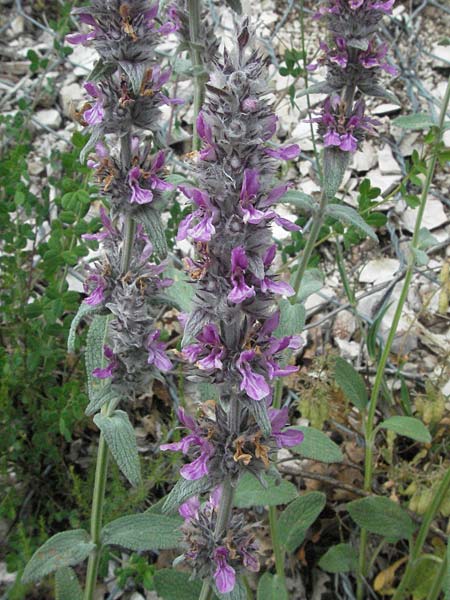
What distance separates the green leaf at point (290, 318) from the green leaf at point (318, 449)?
362 mm

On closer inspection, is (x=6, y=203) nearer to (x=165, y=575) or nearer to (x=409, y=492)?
(x=165, y=575)

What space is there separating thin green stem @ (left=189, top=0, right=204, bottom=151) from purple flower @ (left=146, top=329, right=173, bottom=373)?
0.74 m

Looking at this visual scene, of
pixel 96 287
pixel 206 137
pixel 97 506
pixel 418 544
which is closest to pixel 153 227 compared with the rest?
pixel 96 287

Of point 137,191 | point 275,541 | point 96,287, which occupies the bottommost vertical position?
point 275,541

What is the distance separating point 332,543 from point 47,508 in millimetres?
1246

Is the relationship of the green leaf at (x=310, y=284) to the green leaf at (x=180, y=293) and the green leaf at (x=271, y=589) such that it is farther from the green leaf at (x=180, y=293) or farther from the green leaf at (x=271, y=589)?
the green leaf at (x=271, y=589)

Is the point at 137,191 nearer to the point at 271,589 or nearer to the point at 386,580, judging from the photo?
the point at 271,589

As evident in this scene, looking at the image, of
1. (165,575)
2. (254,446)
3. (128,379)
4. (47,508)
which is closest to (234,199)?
(254,446)

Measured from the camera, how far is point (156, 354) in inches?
80.2

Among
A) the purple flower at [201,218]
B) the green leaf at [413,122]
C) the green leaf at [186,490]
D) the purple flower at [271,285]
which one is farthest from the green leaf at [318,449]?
the green leaf at [413,122]

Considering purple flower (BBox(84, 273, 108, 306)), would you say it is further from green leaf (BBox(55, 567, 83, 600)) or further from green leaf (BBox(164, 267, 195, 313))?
green leaf (BBox(55, 567, 83, 600))

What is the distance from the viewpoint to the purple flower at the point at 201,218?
1.38 metres

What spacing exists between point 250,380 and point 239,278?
0.23 meters

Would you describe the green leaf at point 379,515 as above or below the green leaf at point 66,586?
above
